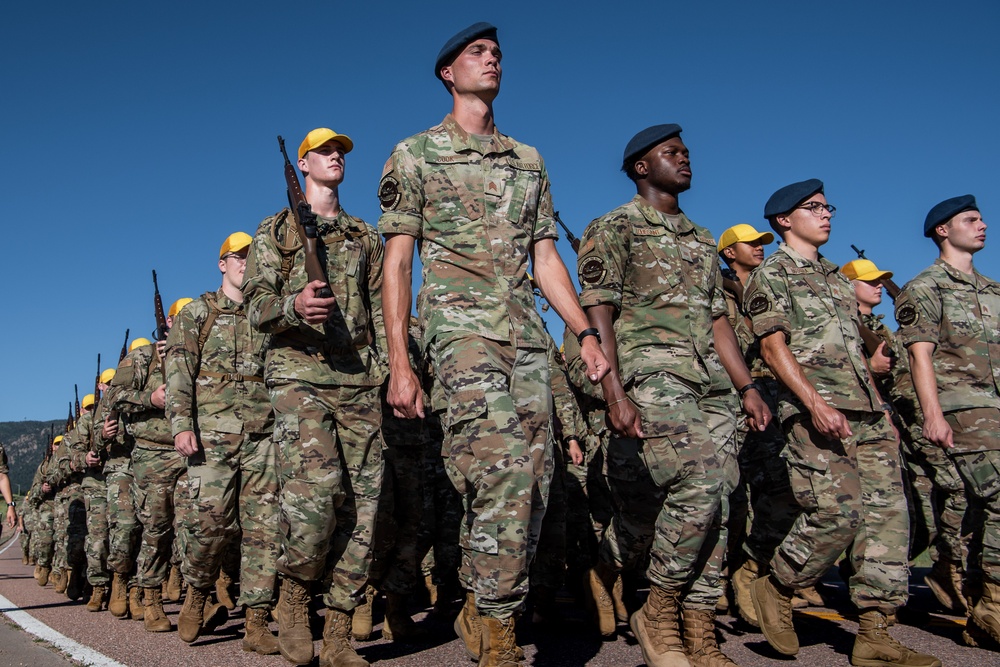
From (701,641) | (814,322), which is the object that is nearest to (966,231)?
(814,322)

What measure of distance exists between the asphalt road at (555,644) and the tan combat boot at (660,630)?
1.55ft

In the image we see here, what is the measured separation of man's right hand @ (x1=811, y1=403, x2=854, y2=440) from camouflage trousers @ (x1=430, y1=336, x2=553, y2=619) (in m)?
2.10

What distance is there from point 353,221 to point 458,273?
187 centimetres

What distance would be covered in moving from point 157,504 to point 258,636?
9.48 feet

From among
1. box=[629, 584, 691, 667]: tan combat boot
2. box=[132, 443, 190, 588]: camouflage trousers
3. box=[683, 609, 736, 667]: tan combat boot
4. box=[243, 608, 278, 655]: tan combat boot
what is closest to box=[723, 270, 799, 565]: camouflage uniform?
box=[683, 609, 736, 667]: tan combat boot

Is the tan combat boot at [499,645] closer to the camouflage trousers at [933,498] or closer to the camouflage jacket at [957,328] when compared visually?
the camouflage jacket at [957,328]

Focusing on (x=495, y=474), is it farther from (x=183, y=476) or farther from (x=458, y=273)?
(x=183, y=476)

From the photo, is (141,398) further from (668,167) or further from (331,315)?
(668,167)

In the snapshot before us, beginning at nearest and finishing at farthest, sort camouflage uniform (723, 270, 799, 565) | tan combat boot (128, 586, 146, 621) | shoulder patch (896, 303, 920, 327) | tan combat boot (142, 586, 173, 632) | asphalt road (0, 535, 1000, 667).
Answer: asphalt road (0, 535, 1000, 667) < shoulder patch (896, 303, 920, 327) < camouflage uniform (723, 270, 799, 565) < tan combat boot (142, 586, 173, 632) < tan combat boot (128, 586, 146, 621)

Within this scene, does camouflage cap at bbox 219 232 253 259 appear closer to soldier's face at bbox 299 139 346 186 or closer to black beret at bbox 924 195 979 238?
soldier's face at bbox 299 139 346 186

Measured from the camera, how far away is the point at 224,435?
682cm

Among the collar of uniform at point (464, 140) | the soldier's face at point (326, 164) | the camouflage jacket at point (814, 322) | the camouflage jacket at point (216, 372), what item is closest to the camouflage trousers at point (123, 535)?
the camouflage jacket at point (216, 372)

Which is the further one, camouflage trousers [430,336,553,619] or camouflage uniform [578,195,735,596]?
camouflage uniform [578,195,735,596]

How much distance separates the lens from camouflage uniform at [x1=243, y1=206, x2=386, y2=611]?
5016mm
